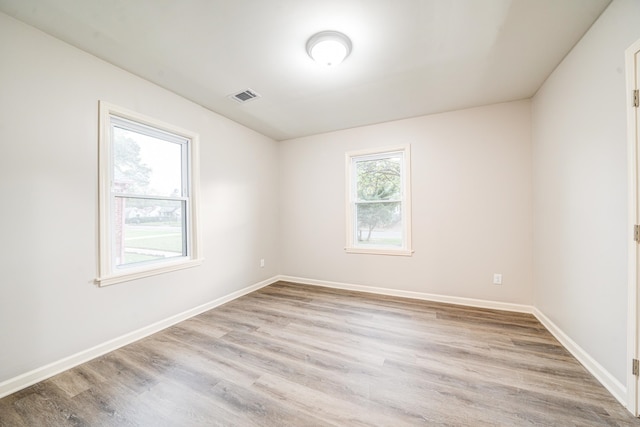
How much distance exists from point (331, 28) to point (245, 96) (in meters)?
1.40

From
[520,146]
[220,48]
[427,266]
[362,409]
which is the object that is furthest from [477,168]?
[220,48]

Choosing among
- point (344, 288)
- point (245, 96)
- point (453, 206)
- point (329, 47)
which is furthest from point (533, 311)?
point (245, 96)

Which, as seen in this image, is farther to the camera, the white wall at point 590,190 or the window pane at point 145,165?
the window pane at point 145,165

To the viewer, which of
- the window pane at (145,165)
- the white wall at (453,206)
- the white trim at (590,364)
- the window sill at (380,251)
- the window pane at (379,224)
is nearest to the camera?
the white trim at (590,364)

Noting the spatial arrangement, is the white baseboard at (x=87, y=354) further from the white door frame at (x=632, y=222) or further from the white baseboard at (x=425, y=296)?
the white door frame at (x=632, y=222)

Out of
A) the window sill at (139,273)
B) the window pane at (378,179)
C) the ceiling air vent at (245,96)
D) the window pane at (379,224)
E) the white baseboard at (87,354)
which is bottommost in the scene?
the white baseboard at (87,354)

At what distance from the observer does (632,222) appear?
1.42 metres

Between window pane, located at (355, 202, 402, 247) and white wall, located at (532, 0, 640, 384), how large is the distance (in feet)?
5.42

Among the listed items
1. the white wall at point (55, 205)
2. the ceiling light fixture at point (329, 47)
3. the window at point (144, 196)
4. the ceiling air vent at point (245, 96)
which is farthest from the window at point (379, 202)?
the white wall at point (55, 205)

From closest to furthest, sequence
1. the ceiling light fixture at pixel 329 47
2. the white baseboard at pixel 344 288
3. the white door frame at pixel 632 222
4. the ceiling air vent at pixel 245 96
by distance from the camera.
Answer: the white door frame at pixel 632 222, the white baseboard at pixel 344 288, the ceiling light fixture at pixel 329 47, the ceiling air vent at pixel 245 96

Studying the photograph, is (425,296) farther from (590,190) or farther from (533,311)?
(590,190)

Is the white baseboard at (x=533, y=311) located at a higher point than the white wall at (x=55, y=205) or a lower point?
lower

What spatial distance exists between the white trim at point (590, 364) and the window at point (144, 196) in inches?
149

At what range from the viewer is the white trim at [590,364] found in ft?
5.03
